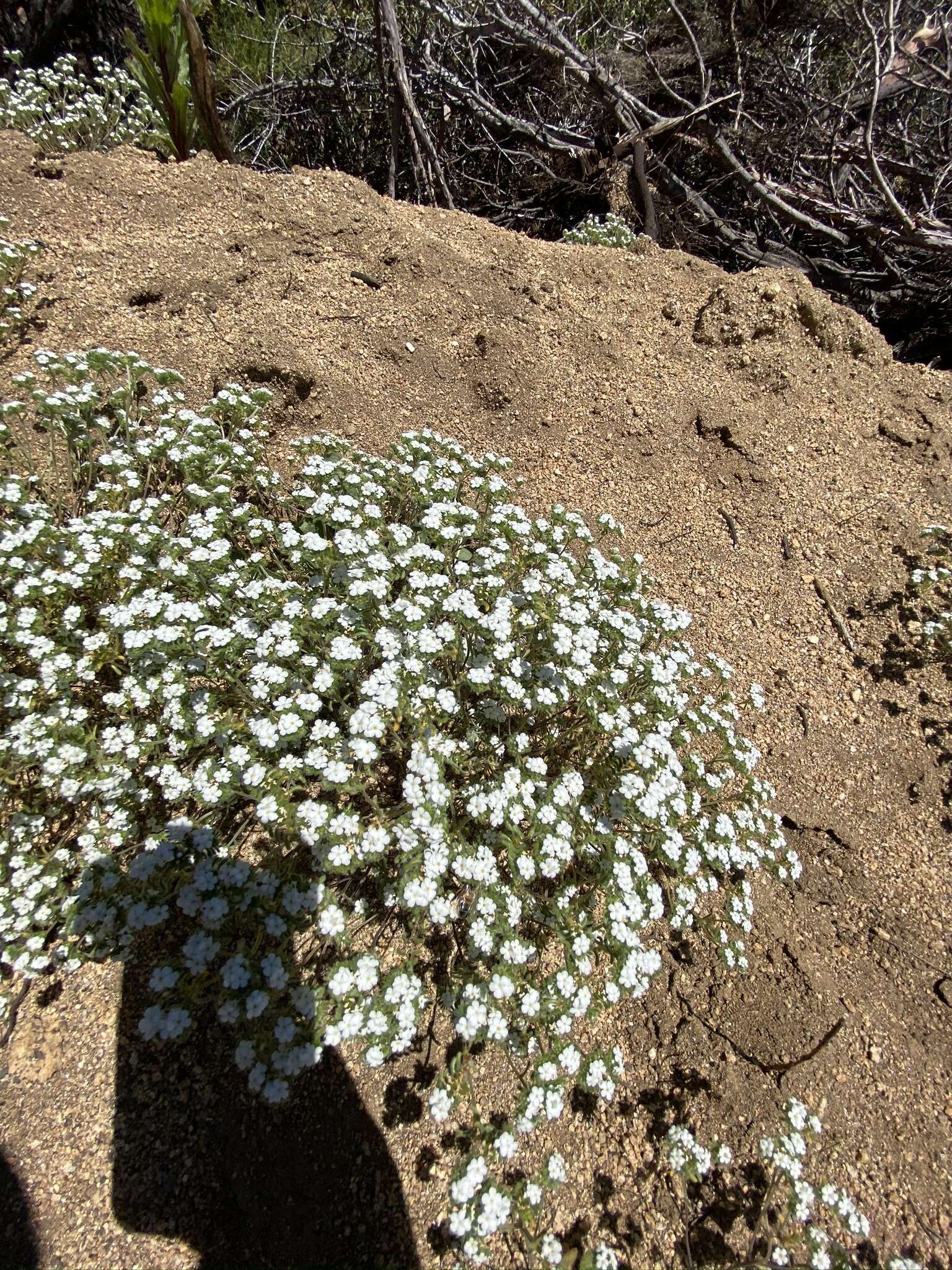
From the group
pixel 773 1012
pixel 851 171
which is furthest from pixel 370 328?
pixel 851 171

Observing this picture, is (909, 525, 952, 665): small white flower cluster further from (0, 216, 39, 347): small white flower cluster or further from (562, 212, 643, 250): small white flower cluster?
(0, 216, 39, 347): small white flower cluster

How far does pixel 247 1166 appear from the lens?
2498mm

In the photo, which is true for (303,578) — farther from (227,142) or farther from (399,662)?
(227,142)

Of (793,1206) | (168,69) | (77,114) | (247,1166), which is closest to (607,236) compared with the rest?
(168,69)

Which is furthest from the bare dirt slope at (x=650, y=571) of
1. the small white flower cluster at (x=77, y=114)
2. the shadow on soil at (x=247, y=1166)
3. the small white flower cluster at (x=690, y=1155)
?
the small white flower cluster at (x=77, y=114)

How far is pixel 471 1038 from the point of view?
7.09 ft

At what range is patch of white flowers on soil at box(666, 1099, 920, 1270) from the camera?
Answer: 2.30 metres

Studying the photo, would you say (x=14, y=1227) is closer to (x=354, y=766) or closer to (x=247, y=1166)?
(x=247, y=1166)

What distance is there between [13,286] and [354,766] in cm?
378

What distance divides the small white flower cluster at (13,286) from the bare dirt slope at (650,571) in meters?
0.15

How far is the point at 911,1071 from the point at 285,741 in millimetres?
2978

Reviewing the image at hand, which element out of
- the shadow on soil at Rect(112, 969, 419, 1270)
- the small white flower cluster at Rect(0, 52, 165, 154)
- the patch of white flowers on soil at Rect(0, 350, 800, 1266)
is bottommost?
the shadow on soil at Rect(112, 969, 419, 1270)

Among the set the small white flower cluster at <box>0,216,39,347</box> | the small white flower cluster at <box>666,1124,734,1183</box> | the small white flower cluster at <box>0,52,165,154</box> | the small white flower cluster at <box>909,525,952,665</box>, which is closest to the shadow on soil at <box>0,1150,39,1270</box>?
the small white flower cluster at <box>666,1124,734,1183</box>

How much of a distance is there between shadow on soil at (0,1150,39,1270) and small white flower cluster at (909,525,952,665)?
201 inches
